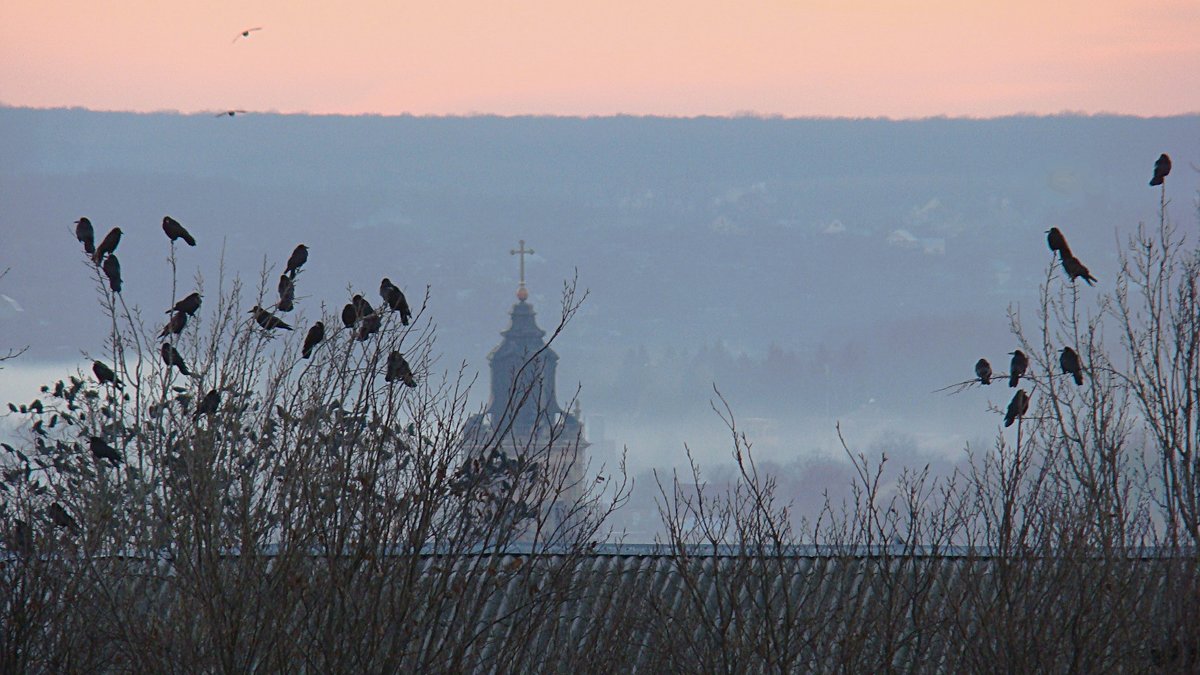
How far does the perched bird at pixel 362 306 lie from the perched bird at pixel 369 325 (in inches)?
6.2

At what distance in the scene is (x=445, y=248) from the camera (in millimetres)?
158000

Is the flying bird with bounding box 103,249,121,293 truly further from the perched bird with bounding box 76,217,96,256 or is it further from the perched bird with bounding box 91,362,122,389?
the perched bird with bounding box 91,362,122,389

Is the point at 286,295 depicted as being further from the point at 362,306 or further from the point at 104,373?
the point at 104,373

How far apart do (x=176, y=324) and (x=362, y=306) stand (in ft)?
8.25

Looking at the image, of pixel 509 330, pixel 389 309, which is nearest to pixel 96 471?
pixel 389 309

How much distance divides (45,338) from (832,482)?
66.8 meters

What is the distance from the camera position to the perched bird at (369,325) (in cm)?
776

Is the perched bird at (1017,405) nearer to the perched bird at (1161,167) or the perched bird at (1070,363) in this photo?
the perched bird at (1070,363)

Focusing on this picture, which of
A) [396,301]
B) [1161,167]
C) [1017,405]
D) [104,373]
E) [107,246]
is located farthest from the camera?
[1161,167]

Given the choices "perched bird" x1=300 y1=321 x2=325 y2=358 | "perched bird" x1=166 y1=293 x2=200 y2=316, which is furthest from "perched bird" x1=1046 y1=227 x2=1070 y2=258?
"perched bird" x1=166 y1=293 x2=200 y2=316

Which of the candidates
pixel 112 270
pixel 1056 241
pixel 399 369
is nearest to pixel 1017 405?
pixel 1056 241

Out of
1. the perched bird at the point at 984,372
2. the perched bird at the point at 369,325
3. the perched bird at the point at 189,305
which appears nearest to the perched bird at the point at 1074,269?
the perched bird at the point at 984,372

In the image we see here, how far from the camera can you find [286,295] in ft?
30.9

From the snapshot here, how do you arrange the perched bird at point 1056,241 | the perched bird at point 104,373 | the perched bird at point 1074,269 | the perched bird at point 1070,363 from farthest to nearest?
the perched bird at point 1070,363
the perched bird at point 1056,241
the perched bird at point 104,373
the perched bird at point 1074,269
